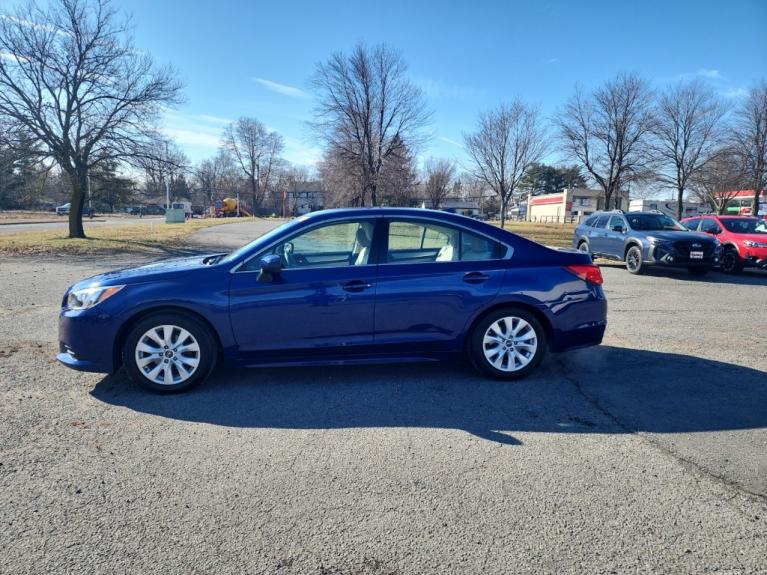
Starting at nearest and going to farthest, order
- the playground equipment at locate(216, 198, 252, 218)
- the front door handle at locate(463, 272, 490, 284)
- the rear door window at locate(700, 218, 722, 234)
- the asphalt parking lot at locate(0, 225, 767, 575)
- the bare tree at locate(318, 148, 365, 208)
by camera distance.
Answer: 1. the asphalt parking lot at locate(0, 225, 767, 575)
2. the front door handle at locate(463, 272, 490, 284)
3. the rear door window at locate(700, 218, 722, 234)
4. the bare tree at locate(318, 148, 365, 208)
5. the playground equipment at locate(216, 198, 252, 218)

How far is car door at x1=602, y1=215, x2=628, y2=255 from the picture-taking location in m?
13.4

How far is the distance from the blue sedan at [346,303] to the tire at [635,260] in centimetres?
927

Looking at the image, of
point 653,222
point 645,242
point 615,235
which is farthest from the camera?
point 615,235

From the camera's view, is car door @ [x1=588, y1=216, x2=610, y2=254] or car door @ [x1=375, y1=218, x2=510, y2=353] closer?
car door @ [x1=375, y1=218, x2=510, y2=353]

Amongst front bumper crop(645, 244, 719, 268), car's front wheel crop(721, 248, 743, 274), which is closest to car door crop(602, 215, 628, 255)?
front bumper crop(645, 244, 719, 268)

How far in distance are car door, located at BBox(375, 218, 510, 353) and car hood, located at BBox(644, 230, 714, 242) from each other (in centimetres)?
Result: 965

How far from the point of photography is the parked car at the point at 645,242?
38.8 feet

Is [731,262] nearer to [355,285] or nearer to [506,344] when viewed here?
[506,344]

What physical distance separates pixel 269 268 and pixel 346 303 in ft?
2.37

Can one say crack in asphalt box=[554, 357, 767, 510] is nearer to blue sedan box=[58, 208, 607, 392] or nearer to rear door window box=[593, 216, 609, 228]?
blue sedan box=[58, 208, 607, 392]

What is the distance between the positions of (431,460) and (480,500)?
0.48 meters

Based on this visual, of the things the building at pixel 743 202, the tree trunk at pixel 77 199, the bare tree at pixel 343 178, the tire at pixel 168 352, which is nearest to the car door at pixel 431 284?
the tire at pixel 168 352

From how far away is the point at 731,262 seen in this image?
1322 cm

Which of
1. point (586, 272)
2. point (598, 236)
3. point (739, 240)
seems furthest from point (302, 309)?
point (739, 240)
